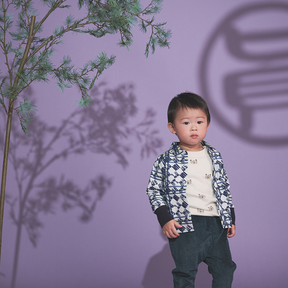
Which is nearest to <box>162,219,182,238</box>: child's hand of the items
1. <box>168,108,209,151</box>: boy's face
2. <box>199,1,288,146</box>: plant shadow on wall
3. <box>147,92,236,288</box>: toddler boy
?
<box>147,92,236,288</box>: toddler boy

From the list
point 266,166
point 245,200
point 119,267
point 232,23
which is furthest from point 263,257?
point 232,23

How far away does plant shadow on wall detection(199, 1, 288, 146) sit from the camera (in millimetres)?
2172

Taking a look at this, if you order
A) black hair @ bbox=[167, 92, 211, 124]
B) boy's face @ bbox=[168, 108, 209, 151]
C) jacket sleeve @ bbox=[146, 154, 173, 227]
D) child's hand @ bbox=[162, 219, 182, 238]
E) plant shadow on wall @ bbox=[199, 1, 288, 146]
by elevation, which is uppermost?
plant shadow on wall @ bbox=[199, 1, 288, 146]

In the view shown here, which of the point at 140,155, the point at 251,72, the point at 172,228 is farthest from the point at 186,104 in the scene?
the point at 251,72

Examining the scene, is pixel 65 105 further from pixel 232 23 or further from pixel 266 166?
pixel 266 166

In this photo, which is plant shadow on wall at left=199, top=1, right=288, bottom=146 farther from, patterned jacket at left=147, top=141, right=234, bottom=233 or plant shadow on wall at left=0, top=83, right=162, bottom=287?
patterned jacket at left=147, top=141, right=234, bottom=233

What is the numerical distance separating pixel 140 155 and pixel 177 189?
87 centimetres

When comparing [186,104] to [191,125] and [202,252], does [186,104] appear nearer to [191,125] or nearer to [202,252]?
[191,125]

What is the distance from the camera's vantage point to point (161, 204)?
133cm

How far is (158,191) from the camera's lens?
1.38 meters

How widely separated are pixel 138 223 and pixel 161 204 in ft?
2.94

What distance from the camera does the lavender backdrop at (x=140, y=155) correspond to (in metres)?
2.17

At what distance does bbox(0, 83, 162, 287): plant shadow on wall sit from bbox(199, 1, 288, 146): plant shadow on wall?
0.45 meters

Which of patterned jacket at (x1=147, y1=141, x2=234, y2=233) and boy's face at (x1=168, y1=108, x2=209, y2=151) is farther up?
boy's face at (x1=168, y1=108, x2=209, y2=151)
